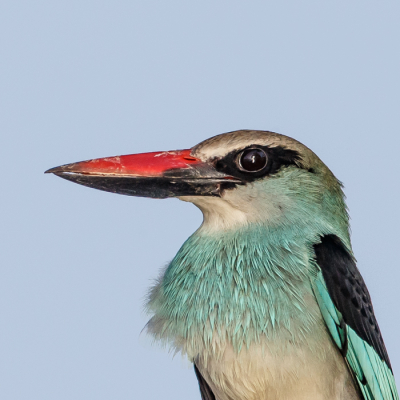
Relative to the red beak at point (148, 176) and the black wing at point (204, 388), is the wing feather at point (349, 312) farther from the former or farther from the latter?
the black wing at point (204, 388)

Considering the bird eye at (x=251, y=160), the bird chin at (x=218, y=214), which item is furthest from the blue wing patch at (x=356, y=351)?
the bird eye at (x=251, y=160)

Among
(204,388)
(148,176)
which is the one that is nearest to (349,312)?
(204,388)

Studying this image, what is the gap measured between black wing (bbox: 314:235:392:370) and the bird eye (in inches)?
17.4

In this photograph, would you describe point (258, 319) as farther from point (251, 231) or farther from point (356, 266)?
point (356, 266)

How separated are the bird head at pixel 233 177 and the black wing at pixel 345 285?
0.09 m

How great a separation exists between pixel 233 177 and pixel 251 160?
0.11 m

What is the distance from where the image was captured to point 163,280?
3.16 metres

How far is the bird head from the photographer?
111 inches

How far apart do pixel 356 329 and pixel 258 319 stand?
460 mm

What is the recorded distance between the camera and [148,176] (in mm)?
2844

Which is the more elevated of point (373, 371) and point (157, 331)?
point (157, 331)

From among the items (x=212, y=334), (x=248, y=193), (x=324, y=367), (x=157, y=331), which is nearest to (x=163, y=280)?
(x=157, y=331)

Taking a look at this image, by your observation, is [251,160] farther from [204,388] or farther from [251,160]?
[204,388]

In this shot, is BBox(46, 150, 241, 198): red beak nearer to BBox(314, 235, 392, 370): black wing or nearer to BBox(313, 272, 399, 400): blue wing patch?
BBox(314, 235, 392, 370): black wing
